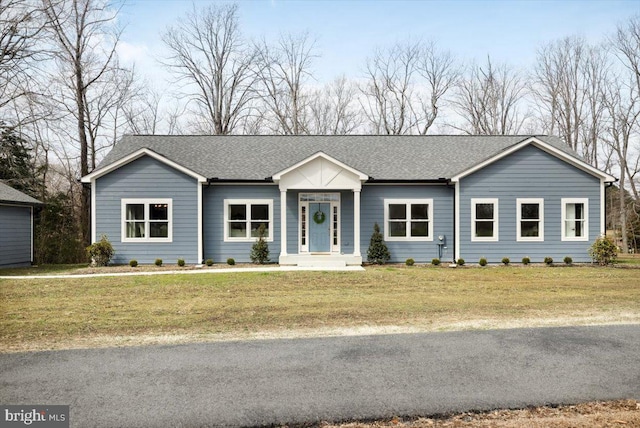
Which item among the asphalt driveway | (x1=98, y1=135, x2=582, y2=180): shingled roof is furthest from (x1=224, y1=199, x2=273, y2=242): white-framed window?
the asphalt driveway

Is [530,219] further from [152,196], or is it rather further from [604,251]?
[152,196]

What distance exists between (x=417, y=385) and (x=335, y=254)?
495 inches

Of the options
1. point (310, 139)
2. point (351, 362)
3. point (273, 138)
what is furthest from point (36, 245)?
point (351, 362)

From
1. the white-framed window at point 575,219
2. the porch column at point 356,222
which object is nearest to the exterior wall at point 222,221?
the porch column at point 356,222

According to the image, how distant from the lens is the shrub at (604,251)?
16.8 metres

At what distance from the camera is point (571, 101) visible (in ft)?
113

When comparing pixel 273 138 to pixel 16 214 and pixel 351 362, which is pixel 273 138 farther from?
pixel 351 362

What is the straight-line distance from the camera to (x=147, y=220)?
17234 millimetres

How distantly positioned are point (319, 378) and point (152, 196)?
1408cm

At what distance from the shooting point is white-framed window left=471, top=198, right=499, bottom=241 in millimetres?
17516

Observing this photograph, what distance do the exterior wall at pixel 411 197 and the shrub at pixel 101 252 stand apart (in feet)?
32.2

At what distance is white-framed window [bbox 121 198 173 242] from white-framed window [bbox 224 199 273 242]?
2.27 metres

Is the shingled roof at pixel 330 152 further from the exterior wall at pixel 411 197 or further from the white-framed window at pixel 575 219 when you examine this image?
the white-framed window at pixel 575 219

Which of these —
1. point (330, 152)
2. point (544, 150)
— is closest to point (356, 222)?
point (330, 152)
